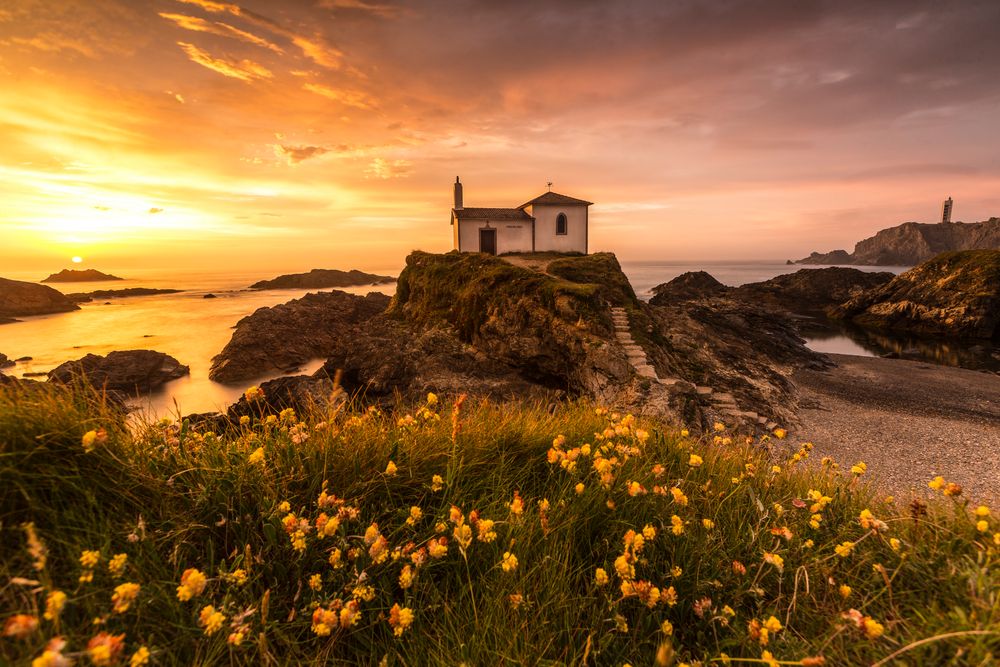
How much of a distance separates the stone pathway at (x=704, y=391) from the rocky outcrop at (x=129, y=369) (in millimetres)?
27089

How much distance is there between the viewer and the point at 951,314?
3825 centimetres

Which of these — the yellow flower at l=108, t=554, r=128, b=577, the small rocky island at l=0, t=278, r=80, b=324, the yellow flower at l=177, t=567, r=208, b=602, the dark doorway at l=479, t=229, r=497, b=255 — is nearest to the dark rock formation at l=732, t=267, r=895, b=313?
the dark doorway at l=479, t=229, r=497, b=255

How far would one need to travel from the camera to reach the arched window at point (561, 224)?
40.5 meters

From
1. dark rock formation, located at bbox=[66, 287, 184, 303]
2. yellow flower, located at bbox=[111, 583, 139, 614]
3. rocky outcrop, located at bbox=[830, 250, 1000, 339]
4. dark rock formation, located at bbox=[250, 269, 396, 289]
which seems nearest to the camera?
yellow flower, located at bbox=[111, 583, 139, 614]

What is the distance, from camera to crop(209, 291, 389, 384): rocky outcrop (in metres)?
32.2

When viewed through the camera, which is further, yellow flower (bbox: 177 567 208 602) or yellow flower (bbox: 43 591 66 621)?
yellow flower (bbox: 177 567 208 602)

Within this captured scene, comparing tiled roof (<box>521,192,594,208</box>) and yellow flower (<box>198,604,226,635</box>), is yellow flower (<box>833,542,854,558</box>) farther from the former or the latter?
Result: tiled roof (<box>521,192,594,208</box>)

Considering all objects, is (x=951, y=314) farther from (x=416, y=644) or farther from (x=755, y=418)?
(x=416, y=644)

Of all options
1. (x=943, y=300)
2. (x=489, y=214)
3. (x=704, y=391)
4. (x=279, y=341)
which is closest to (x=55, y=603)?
(x=704, y=391)

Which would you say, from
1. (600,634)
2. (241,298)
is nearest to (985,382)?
(600,634)

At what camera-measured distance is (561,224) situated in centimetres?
4078

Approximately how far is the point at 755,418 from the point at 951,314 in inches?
1550

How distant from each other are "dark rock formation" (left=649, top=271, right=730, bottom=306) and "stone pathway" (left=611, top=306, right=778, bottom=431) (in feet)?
120

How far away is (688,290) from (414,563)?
6180 centimetres
